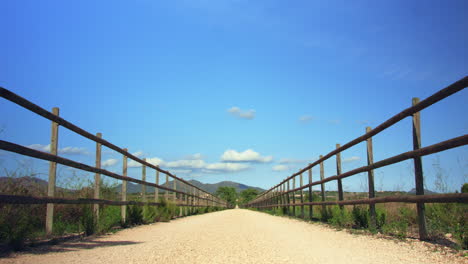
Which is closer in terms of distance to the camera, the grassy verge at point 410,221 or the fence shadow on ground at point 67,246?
the fence shadow on ground at point 67,246

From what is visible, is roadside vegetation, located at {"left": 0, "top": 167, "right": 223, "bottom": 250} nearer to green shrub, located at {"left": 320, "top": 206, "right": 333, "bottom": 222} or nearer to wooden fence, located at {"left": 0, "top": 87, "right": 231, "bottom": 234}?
wooden fence, located at {"left": 0, "top": 87, "right": 231, "bottom": 234}

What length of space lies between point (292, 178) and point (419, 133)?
1139 centimetres

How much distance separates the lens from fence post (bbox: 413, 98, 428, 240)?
209 inches

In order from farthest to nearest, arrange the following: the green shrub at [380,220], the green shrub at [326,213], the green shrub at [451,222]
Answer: the green shrub at [326,213] → the green shrub at [380,220] → the green shrub at [451,222]

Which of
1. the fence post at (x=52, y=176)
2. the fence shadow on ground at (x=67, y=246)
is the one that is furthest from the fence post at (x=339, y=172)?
the fence post at (x=52, y=176)

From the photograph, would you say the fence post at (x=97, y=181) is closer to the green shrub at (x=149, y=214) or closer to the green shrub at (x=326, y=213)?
the green shrub at (x=149, y=214)

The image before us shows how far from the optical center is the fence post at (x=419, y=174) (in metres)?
5.32

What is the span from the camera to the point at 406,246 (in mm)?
5035

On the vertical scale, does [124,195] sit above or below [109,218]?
above

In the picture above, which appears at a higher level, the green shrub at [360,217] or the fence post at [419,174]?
the fence post at [419,174]

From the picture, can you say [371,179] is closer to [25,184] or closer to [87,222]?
[87,222]

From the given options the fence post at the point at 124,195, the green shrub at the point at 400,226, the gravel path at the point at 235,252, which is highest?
the fence post at the point at 124,195

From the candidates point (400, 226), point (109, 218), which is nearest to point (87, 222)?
point (109, 218)

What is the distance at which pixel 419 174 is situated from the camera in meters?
5.45
